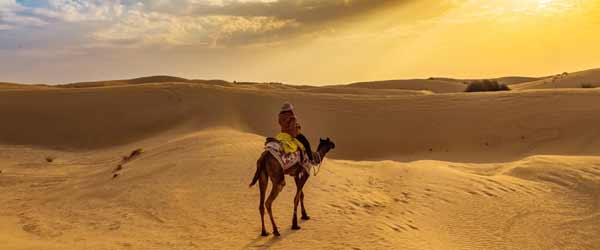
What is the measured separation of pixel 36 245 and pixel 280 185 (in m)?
3.58

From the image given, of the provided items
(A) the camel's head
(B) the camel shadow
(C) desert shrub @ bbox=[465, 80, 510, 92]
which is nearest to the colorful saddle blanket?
(A) the camel's head

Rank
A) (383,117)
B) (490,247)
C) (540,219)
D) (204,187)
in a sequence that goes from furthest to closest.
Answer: (383,117) → (204,187) → (540,219) → (490,247)

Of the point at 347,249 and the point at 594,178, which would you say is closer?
the point at 347,249

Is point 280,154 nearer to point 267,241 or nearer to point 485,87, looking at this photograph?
point 267,241

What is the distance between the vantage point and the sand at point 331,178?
820 cm

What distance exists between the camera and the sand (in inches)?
323

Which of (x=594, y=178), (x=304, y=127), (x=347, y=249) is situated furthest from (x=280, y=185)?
(x=304, y=127)

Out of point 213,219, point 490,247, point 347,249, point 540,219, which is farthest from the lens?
point 540,219

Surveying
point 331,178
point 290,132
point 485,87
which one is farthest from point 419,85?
point 290,132

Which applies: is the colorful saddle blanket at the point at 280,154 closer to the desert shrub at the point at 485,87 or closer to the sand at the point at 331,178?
the sand at the point at 331,178

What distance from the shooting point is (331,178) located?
36.7 feet

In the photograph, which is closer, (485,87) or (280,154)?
(280,154)

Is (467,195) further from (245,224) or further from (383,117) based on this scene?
(383,117)

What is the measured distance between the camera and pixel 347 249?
707 centimetres
